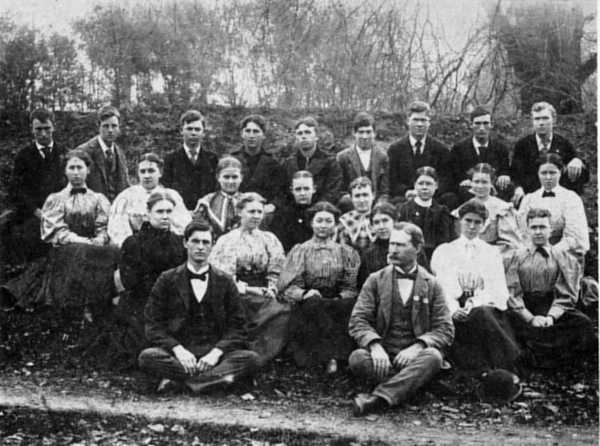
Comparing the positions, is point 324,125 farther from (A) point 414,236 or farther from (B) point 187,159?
(A) point 414,236

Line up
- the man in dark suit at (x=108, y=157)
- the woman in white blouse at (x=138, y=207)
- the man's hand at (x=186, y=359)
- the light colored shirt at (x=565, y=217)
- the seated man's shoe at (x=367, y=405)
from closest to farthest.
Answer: the seated man's shoe at (x=367, y=405) < the man's hand at (x=186, y=359) < the light colored shirt at (x=565, y=217) < the woman in white blouse at (x=138, y=207) < the man in dark suit at (x=108, y=157)

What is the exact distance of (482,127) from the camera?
15.1ft

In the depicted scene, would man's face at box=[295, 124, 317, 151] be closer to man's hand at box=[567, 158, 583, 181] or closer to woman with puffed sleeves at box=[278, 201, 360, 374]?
woman with puffed sleeves at box=[278, 201, 360, 374]

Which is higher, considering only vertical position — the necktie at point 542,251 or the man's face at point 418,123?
the man's face at point 418,123

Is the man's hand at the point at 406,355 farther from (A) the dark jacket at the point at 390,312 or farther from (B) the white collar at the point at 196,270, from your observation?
(B) the white collar at the point at 196,270

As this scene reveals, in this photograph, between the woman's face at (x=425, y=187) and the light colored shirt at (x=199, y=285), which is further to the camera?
the woman's face at (x=425, y=187)

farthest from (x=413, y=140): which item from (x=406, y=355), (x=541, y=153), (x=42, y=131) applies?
(x=42, y=131)

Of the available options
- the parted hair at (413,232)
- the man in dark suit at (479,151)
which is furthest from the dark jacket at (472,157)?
the parted hair at (413,232)

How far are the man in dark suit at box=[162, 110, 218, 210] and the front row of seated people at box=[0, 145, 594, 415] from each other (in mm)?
143

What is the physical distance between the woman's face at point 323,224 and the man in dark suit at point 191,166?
0.86m

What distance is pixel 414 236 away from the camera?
12.7ft

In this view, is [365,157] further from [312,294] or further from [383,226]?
[312,294]

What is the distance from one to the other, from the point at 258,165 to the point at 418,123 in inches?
43.1

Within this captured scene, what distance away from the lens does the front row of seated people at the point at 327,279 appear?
3.74m
